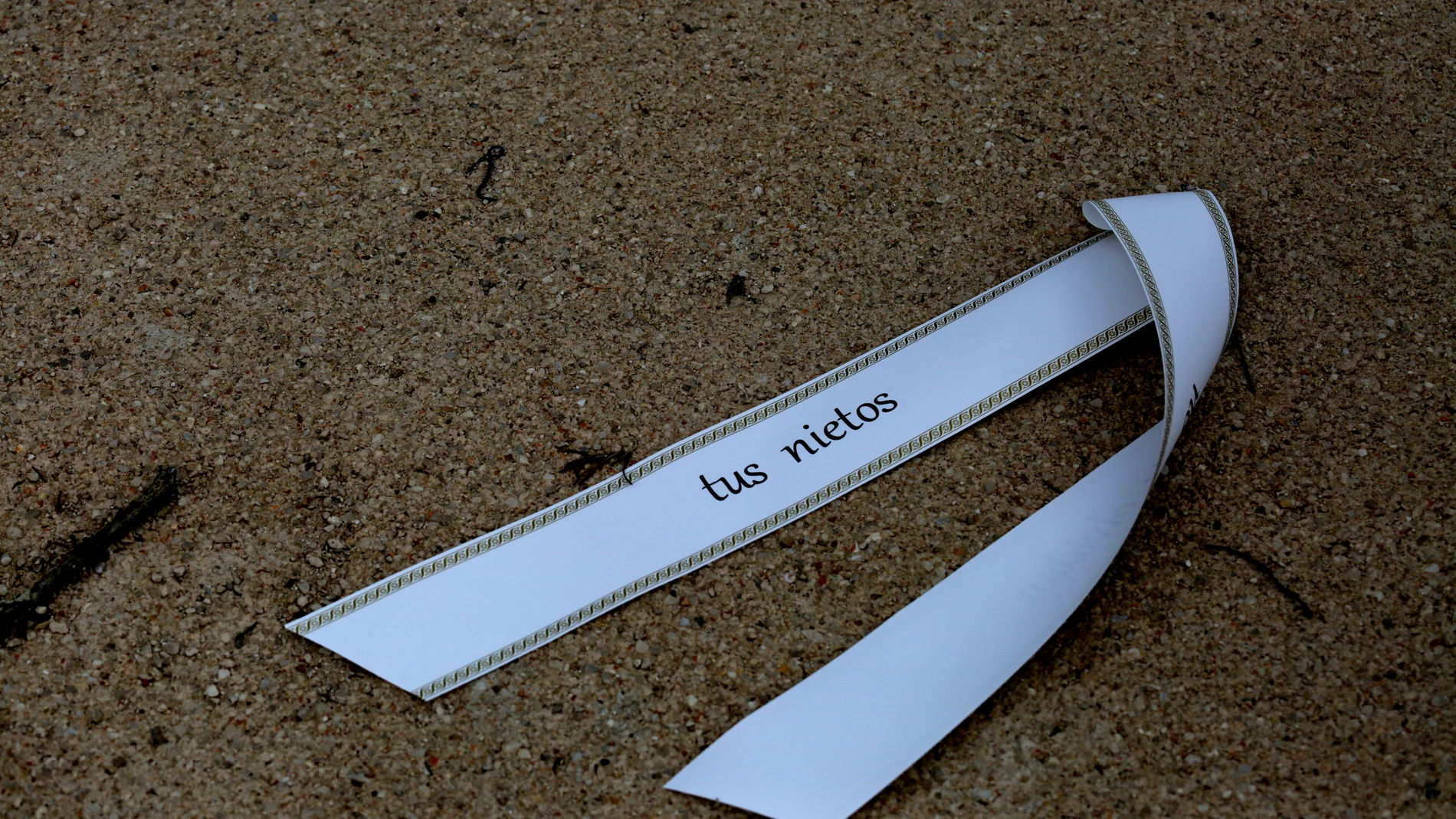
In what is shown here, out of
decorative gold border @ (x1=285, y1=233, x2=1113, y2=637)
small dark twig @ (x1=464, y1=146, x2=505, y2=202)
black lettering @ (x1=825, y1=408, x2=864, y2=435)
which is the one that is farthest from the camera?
small dark twig @ (x1=464, y1=146, x2=505, y2=202)

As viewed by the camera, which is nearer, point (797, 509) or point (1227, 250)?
point (797, 509)

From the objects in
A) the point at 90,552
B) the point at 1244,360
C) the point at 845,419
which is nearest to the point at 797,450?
the point at 845,419

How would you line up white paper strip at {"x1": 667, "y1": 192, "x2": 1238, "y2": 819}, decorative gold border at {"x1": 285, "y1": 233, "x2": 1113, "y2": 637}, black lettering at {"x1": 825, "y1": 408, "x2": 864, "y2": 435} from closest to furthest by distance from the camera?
white paper strip at {"x1": 667, "y1": 192, "x2": 1238, "y2": 819}
decorative gold border at {"x1": 285, "y1": 233, "x2": 1113, "y2": 637}
black lettering at {"x1": 825, "y1": 408, "x2": 864, "y2": 435}

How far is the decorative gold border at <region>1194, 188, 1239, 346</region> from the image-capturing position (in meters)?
1.37

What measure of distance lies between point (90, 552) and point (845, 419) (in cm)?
94

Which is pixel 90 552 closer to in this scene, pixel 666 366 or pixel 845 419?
pixel 666 366

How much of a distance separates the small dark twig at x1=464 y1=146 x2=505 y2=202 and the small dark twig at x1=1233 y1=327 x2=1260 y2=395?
1.08m

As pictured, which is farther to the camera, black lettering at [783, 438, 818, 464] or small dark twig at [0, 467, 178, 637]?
black lettering at [783, 438, 818, 464]

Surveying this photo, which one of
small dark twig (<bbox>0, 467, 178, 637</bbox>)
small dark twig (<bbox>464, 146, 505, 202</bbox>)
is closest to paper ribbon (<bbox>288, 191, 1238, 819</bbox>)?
small dark twig (<bbox>0, 467, 178, 637</bbox>)

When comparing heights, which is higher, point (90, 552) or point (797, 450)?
point (797, 450)

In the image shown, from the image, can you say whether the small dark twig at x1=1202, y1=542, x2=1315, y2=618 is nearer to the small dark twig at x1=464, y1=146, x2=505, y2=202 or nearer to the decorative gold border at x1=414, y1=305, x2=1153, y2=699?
the decorative gold border at x1=414, y1=305, x2=1153, y2=699

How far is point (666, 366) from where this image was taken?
1392mm

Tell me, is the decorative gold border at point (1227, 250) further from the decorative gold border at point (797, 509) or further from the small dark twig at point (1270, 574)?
the small dark twig at point (1270, 574)

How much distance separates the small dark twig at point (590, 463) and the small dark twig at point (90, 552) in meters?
0.49
